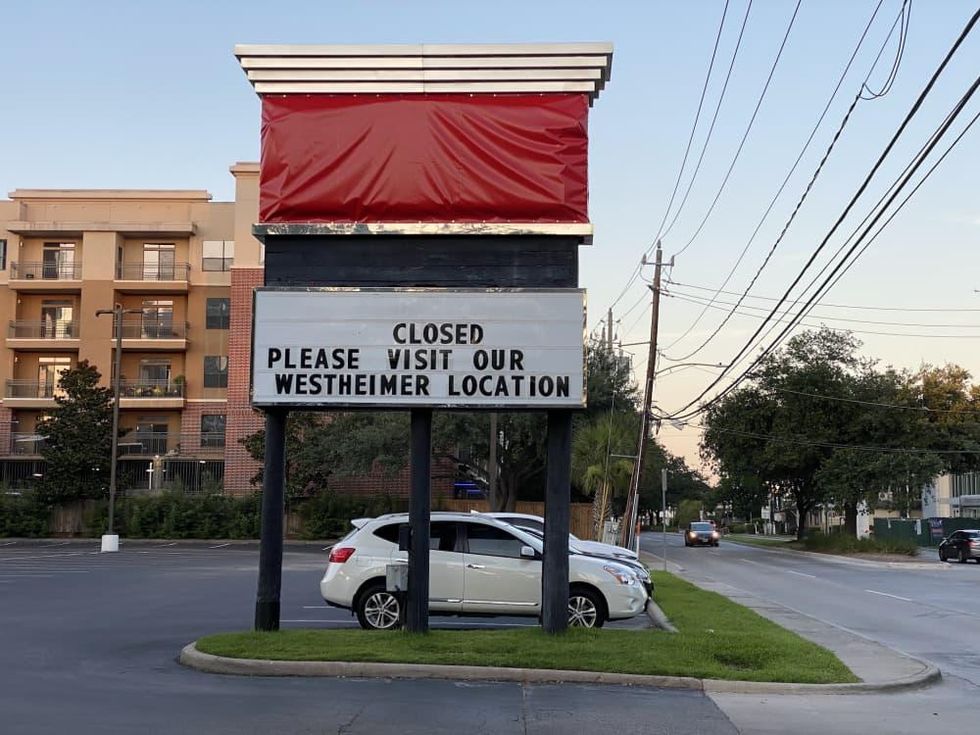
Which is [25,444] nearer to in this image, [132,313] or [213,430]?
[132,313]

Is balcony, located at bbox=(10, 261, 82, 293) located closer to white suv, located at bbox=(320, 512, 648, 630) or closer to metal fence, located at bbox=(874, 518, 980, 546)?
metal fence, located at bbox=(874, 518, 980, 546)

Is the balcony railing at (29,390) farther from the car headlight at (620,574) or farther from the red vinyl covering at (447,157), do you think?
the car headlight at (620,574)

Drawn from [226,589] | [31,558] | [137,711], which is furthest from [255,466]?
[137,711]

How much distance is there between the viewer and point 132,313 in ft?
201

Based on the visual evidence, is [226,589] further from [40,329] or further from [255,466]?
[40,329]

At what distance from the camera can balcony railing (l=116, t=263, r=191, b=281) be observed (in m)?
60.6

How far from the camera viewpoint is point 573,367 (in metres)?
14.1

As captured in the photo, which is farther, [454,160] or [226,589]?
[226,589]

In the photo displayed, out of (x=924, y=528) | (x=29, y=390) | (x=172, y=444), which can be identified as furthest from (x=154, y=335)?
(x=924, y=528)

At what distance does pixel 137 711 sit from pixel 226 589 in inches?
579

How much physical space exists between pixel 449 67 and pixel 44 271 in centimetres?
5232

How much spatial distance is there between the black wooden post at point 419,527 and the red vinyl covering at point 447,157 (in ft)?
8.82

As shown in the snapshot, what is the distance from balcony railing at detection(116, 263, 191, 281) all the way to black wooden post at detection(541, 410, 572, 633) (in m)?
49.5

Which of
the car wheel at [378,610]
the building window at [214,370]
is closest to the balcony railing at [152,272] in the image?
the building window at [214,370]
